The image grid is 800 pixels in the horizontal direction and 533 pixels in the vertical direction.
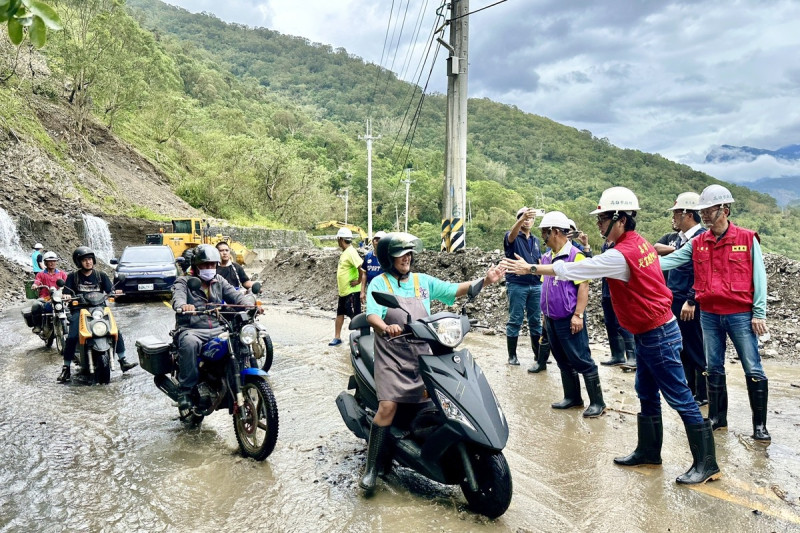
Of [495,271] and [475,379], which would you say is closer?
[475,379]

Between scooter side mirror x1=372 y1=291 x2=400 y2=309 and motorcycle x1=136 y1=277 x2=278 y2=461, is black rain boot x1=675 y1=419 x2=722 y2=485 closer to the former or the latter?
scooter side mirror x1=372 y1=291 x2=400 y2=309

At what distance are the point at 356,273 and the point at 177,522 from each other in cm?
534

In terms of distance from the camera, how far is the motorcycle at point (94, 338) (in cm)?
698

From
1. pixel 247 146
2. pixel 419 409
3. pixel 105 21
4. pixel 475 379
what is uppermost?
pixel 105 21

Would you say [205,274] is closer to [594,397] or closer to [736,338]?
[594,397]

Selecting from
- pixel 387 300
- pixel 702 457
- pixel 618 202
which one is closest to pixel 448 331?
pixel 387 300

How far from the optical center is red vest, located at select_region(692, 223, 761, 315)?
446 centimetres

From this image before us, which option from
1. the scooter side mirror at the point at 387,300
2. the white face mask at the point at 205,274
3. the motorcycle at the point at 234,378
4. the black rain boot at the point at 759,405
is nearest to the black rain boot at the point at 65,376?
the motorcycle at the point at 234,378

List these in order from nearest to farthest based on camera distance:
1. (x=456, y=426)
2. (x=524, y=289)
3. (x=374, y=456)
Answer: (x=456, y=426)
(x=374, y=456)
(x=524, y=289)

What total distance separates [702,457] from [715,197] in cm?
206

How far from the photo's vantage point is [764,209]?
60.6 meters

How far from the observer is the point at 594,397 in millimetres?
5430

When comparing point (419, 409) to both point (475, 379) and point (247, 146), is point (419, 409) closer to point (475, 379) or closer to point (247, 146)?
point (475, 379)

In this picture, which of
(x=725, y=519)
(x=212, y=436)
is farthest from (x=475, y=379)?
(x=212, y=436)
